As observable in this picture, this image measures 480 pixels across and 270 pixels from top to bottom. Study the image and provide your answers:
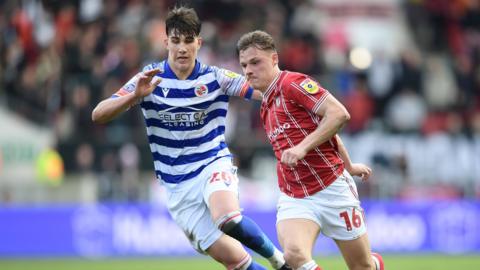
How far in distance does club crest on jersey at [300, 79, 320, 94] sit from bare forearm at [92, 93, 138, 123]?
1304 mm

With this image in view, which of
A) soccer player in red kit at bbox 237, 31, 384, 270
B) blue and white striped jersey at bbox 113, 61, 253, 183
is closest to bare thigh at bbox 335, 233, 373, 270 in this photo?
soccer player in red kit at bbox 237, 31, 384, 270

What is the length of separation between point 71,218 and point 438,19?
941cm

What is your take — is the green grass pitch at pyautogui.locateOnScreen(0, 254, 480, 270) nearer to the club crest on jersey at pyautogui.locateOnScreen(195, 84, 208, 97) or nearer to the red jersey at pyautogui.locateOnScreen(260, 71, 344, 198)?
the club crest on jersey at pyautogui.locateOnScreen(195, 84, 208, 97)

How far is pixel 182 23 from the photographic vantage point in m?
8.34

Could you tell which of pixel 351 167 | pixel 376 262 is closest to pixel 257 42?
pixel 351 167

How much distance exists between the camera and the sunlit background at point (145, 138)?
53.8 feet

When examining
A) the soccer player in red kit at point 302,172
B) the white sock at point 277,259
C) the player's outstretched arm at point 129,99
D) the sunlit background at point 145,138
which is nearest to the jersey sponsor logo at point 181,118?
the player's outstretched arm at point 129,99

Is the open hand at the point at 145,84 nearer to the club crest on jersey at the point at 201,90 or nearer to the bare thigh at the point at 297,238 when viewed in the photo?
the club crest on jersey at the point at 201,90

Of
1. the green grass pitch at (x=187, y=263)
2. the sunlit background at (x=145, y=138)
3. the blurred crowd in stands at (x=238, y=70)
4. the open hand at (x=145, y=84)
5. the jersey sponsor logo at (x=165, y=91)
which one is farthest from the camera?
the blurred crowd in stands at (x=238, y=70)

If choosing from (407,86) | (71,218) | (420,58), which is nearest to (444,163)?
(407,86)

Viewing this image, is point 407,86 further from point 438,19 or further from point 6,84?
point 6,84

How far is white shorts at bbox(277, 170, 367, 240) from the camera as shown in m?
7.88

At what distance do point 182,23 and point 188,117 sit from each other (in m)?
0.79

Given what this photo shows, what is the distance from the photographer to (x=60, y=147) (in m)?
17.6
